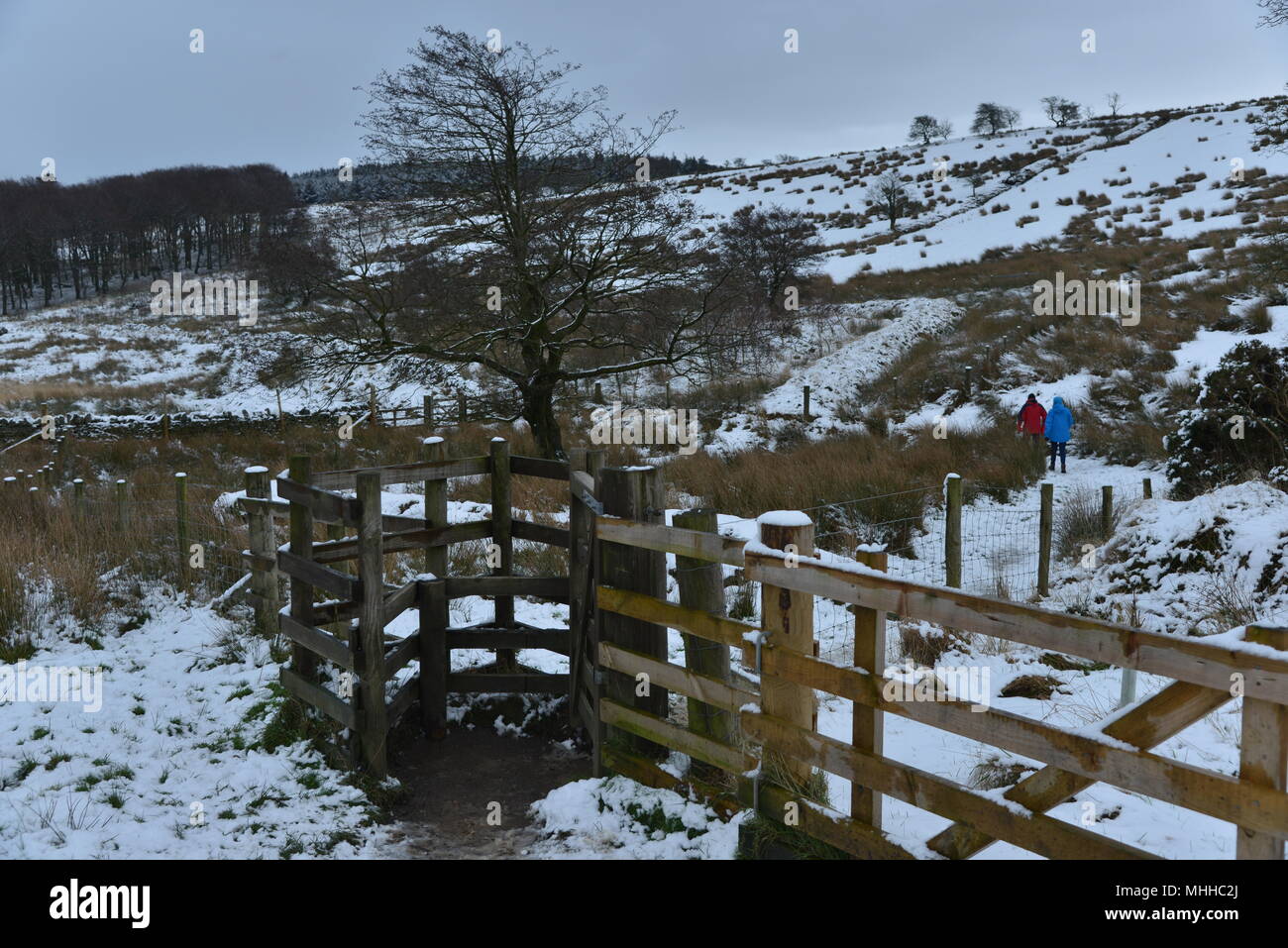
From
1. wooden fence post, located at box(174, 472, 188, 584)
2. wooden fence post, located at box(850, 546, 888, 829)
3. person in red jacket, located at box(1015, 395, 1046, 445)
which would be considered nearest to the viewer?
wooden fence post, located at box(850, 546, 888, 829)

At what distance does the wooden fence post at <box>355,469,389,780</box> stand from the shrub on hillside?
9.11 metres

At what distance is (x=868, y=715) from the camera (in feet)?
11.9

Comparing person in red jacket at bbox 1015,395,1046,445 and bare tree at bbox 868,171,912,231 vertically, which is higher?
bare tree at bbox 868,171,912,231

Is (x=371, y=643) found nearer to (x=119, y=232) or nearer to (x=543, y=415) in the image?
(x=543, y=415)

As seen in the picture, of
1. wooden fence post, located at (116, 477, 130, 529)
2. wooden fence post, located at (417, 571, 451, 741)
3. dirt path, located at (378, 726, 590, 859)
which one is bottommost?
dirt path, located at (378, 726, 590, 859)

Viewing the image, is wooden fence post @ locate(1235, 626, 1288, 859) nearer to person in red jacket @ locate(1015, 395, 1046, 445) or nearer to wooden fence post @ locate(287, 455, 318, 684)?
wooden fence post @ locate(287, 455, 318, 684)

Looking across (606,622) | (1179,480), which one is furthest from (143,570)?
(1179,480)

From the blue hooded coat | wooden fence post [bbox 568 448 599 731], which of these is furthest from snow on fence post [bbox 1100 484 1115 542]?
wooden fence post [bbox 568 448 599 731]

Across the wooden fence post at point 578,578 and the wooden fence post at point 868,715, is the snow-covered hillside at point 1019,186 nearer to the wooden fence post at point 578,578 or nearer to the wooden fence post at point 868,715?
the wooden fence post at point 578,578

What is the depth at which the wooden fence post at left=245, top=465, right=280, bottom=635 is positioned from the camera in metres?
7.69

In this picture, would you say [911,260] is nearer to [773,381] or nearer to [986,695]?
[773,381]

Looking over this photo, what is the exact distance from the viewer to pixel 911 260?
4062 centimetres

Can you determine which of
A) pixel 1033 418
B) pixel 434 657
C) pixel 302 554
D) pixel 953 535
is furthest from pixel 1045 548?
pixel 1033 418

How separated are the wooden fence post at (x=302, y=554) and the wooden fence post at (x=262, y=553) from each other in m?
1.38
